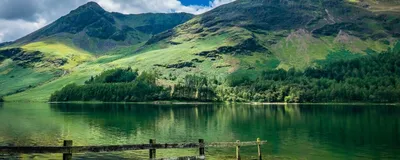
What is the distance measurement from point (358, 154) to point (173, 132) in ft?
156

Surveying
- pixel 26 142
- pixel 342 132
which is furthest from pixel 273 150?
pixel 26 142

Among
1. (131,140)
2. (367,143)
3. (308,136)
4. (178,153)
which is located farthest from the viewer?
(308,136)

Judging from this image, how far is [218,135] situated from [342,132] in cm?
3112

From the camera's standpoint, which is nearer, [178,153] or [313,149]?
[178,153]

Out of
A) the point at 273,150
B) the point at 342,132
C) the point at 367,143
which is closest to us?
the point at 273,150

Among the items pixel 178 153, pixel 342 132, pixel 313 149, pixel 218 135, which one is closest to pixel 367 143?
pixel 313 149

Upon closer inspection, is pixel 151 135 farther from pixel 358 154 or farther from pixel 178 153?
pixel 358 154

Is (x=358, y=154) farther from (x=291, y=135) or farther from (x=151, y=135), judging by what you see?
(x=151, y=135)

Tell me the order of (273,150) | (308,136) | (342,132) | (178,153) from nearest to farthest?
(178,153), (273,150), (308,136), (342,132)

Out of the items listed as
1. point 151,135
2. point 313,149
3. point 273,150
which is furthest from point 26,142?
point 313,149

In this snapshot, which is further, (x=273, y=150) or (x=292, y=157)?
(x=273, y=150)

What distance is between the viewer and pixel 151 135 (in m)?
92.4

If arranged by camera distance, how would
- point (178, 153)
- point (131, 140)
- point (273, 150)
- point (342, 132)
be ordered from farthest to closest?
point (342, 132), point (131, 140), point (273, 150), point (178, 153)

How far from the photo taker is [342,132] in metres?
97.7
